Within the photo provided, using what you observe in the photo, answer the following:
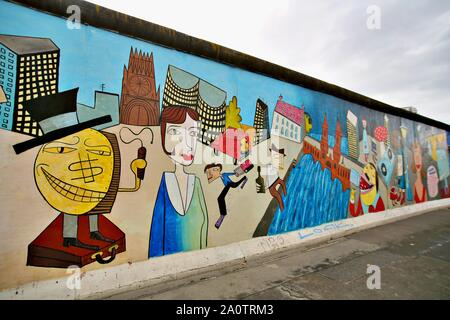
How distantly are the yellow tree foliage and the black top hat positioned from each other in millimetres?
2497

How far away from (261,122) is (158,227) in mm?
3095

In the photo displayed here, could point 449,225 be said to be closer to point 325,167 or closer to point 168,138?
point 325,167

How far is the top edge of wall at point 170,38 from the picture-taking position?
3.47 meters

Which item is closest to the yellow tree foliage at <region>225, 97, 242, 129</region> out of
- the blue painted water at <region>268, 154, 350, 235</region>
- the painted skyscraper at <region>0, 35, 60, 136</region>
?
the blue painted water at <region>268, 154, 350, 235</region>

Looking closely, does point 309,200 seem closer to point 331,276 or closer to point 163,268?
point 331,276

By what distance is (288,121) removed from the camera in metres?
6.11

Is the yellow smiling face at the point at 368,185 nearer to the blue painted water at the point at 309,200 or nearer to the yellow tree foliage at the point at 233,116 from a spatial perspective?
the blue painted water at the point at 309,200

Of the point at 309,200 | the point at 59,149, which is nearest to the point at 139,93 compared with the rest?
the point at 59,149

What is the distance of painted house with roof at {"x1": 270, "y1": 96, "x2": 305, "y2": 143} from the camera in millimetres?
5855

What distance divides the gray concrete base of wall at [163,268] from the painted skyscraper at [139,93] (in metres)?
2.28

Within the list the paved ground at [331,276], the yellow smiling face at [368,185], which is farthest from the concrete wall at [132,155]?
the yellow smiling face at [368,185]

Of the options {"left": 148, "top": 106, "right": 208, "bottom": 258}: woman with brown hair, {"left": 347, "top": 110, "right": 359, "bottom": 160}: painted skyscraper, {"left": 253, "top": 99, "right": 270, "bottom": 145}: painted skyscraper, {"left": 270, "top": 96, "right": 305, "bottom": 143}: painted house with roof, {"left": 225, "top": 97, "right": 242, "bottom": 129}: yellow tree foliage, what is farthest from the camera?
{"left": 347, "top": 110, "right": 359, "bottom": 160}: painted skyscraper

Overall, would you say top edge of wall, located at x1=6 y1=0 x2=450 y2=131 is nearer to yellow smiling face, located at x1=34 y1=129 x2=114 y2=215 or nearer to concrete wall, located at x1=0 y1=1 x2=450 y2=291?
concrete wall, located at x1=0 y1=1 x2=450 y2=291

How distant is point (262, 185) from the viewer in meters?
5.54
